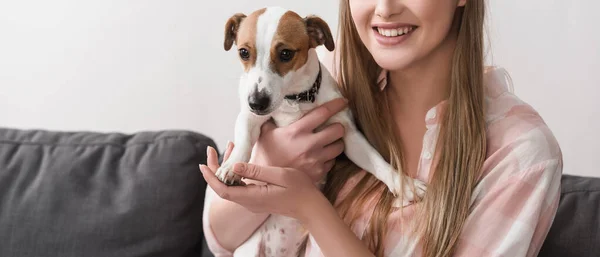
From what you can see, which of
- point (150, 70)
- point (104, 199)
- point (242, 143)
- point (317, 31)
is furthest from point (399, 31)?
point (150, 70)

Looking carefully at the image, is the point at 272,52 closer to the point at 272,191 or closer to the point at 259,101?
the point at 259,101

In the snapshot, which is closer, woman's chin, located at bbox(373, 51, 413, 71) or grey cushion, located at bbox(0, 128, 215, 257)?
woman's chin, located at bbox(373, 51, 413, 71)

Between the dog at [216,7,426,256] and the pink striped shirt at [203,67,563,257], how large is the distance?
0.11 m

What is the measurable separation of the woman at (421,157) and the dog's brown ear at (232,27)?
200mm

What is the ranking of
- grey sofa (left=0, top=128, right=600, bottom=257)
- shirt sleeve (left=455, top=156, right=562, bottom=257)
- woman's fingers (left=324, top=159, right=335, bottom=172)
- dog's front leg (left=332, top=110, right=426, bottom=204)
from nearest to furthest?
shirt sleeve (left=455, top=156, right=562, bottom=257)
dog's front leg (left=332, top=110, right=426, bottom=204)
woman's fingers (left=324, top=159, right=335, bottom=172)
grey sofa (left=0, top=128, right=600, bottom=257)

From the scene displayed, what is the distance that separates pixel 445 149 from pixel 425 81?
0.16 m

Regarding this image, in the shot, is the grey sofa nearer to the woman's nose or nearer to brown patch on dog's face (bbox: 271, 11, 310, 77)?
brown patch on dog's face (bbox: 271, 11, 310, 77)

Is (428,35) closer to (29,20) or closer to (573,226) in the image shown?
(573,226)

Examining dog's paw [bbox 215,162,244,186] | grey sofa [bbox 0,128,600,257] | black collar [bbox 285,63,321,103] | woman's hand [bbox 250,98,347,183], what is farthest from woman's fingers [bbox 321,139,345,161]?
grey sofa [bbox 0,128,600,257]

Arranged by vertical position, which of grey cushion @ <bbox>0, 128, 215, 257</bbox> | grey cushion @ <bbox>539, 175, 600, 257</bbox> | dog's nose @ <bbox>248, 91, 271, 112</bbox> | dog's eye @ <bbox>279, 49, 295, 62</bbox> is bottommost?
grey cushion @ <bbox>539, 175, 600, 257</bbox>

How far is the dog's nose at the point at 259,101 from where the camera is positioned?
1223 mm

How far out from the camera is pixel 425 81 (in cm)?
139

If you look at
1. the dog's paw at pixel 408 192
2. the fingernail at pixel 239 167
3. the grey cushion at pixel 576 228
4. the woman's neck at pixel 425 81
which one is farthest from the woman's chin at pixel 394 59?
the grey cushion at pixel 576 228

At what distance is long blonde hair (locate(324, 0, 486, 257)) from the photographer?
1259mm
